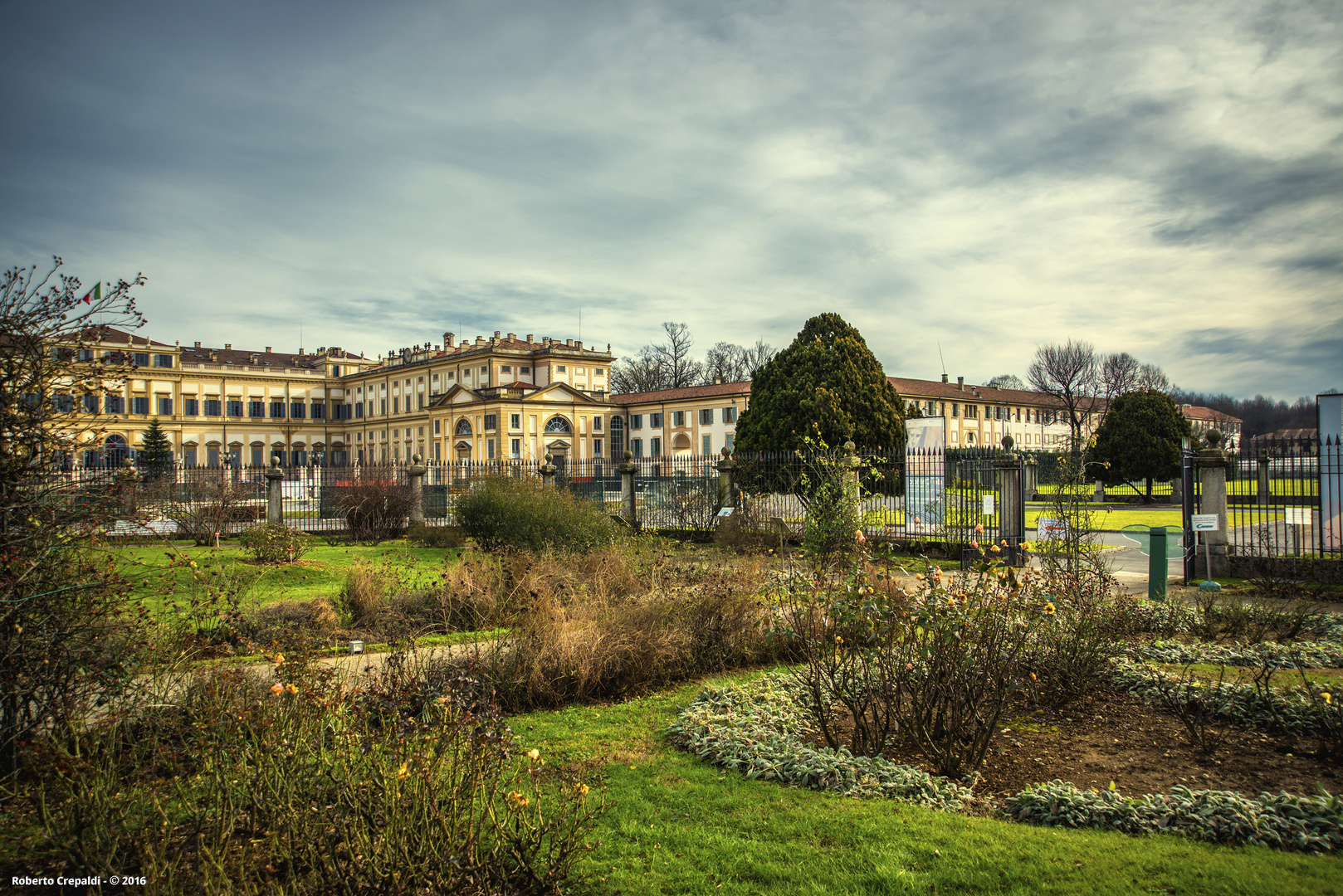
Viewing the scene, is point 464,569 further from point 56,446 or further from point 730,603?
point 56,446

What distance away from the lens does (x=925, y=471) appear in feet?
→ 50.8

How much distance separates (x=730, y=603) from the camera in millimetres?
6949

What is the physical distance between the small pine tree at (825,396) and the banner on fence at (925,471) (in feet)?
16.9

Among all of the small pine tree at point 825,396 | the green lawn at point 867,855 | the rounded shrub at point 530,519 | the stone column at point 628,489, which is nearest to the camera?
the green lawn at point 867,855

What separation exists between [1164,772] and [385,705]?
155 inches

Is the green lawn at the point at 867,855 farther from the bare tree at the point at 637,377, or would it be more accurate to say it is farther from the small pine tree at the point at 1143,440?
the bare tree at the point at 637,377

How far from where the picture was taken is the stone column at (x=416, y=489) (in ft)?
63.7

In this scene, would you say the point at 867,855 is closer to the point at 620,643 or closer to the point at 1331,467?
the point at 620,643

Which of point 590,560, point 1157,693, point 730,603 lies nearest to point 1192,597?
point 1157,693

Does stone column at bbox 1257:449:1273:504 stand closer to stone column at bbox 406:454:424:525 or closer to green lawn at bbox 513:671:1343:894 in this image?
green lawn at bbox 513:671:1343:894

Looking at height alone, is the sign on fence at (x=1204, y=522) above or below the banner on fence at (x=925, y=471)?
below

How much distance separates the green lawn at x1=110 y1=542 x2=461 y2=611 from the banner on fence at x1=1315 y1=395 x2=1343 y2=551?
12.6 m

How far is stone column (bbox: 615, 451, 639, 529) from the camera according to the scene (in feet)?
62.5

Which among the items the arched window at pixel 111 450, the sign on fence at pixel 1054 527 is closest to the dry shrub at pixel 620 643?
the arched window at pixel 111 450
